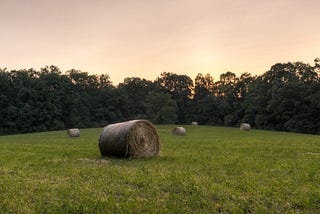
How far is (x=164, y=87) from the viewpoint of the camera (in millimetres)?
100875

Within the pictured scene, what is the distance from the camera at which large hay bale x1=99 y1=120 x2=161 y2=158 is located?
1168cm

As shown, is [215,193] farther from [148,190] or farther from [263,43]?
[263,43]

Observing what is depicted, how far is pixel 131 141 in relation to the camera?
38.4 feet

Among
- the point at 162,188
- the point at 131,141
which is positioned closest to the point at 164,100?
the point at 131,141

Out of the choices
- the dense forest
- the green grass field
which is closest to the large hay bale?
the green grass field

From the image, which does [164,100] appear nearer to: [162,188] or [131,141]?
[131,141]

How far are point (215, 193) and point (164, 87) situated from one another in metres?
95.3

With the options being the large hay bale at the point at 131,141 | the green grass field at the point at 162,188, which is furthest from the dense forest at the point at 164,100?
the green grass field at the point at 162,188

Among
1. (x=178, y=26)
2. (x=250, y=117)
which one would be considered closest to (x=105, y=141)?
(x=178, y=26)

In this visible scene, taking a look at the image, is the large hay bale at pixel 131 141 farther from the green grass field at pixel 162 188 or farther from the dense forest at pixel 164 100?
the dense forest at pixel 164 100

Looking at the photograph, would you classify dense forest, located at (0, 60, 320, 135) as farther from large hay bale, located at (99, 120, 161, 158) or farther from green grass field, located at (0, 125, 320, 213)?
green grass field, located at (0, 125, 320, 213)

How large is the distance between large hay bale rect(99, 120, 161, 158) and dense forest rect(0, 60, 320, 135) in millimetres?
46616

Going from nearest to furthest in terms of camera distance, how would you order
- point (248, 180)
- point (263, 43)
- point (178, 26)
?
point (248, 180)
point (178, 26)
point (263, 43)

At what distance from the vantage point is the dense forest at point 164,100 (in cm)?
5516
